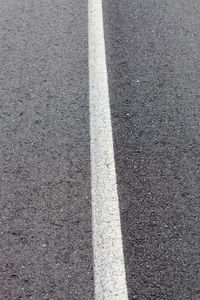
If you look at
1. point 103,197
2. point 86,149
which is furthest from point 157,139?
point 103,197

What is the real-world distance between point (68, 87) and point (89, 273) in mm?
2152

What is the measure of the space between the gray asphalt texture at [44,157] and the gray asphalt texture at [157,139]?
0.30 meters

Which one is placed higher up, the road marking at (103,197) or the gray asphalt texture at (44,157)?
the gray asphalt texture at (44,157)

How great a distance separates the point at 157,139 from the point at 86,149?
0.61 metres

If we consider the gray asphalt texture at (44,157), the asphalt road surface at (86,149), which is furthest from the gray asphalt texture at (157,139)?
the gray asphalt texture at (44,157)

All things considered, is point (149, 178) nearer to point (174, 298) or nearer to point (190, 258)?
point (190, 258)

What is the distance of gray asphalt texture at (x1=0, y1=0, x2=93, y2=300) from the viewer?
323 cm

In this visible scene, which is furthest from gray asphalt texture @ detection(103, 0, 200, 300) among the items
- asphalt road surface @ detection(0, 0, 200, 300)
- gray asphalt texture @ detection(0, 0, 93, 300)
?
gray asphalt texture @ detection(0, 0, 93, 300)

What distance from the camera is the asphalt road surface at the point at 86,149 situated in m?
3.27

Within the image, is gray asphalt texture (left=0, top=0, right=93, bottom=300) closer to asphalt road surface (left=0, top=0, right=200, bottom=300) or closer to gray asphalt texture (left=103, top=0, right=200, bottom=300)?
asphalt road surface (left=0, top=0, right=200, bottom=300)

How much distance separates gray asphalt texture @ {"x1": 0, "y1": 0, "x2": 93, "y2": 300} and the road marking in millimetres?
56

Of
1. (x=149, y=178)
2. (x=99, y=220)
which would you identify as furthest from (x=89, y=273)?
(x=149, y=178)

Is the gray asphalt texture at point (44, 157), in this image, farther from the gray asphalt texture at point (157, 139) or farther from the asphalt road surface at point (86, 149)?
the gray asphalt texture at point (157, 139)

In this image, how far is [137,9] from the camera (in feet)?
21.1
